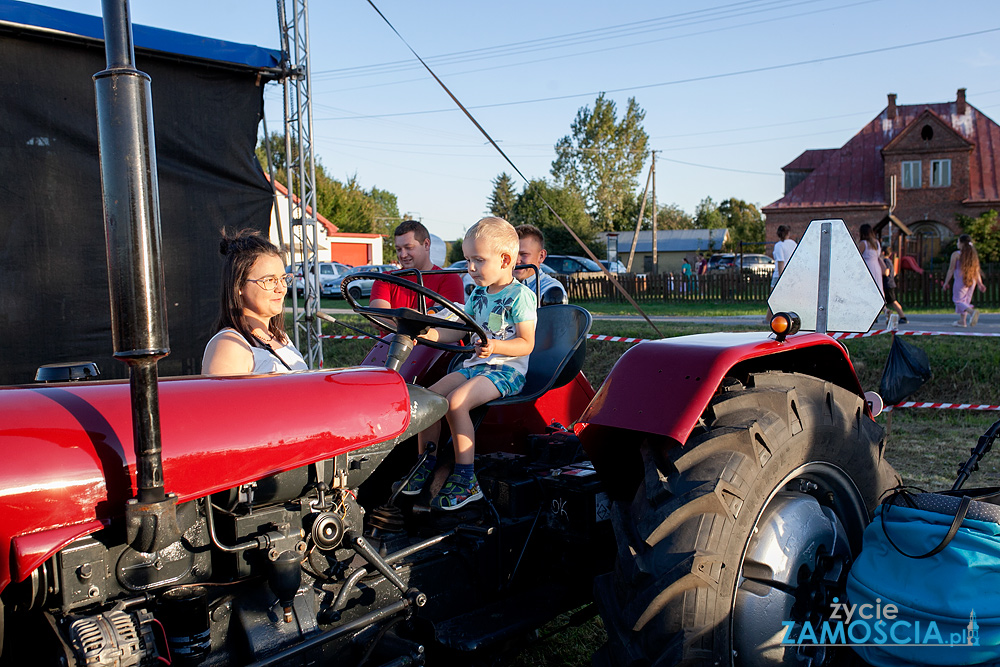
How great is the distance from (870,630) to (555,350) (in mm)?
1507

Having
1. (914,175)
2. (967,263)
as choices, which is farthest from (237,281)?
(914,175)

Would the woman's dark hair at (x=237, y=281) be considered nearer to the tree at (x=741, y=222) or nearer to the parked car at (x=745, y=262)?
the parked car at (x=745, y=262)

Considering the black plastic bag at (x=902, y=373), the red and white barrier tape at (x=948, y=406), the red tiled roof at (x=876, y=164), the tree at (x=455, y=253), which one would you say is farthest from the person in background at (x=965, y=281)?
the tree at (x=455, y=253)

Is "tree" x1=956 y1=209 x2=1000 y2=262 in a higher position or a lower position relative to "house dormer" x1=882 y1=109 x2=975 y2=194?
lower

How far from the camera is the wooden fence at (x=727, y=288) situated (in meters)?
15.8

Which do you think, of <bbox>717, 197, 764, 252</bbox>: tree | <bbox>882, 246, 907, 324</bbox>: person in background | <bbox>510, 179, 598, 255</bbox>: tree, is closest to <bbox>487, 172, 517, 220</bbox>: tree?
<bbox>510, 179, 598, 255</bbox>: tree

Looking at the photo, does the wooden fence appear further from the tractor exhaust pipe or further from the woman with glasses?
the tractor exhaust pipe

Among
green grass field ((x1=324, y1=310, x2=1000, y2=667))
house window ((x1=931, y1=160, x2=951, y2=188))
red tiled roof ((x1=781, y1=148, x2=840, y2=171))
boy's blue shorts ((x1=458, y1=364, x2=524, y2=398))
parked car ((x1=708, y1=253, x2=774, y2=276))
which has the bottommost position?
green grass field ((x1=324, y1=310, x2=1000, y2=667))

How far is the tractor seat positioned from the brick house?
28198 millimetres

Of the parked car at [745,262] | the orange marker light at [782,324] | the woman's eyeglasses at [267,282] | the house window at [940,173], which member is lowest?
the orange marker light at [782,324]

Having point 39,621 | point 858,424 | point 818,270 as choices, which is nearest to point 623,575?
point 858,424

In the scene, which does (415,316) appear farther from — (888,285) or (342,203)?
(342,203)

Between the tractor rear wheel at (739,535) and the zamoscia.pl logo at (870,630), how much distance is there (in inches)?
1.1

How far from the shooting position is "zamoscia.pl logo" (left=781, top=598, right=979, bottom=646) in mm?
1921
